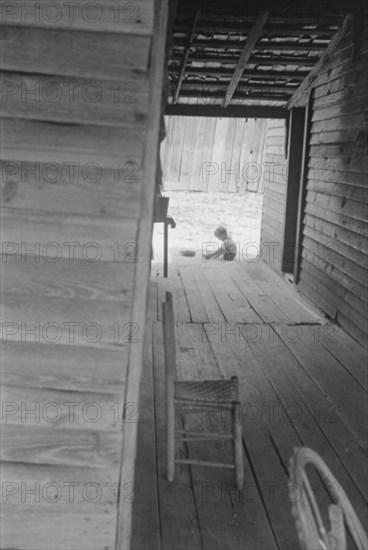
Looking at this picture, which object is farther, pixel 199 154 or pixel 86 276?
pixel 199 154

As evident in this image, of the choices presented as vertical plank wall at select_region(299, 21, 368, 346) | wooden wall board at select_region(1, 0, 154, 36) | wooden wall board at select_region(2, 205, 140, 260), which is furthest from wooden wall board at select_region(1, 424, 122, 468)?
vertical plank wall at select_region(299, 21, 368, 346)

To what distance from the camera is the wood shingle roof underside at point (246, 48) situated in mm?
5332

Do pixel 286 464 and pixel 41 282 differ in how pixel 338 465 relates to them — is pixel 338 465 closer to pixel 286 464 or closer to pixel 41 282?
pixel 286 464

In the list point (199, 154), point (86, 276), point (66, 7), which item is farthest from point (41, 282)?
point (199, 154)

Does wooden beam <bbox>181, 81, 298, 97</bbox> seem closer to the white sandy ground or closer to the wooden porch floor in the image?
the wooden porch floor

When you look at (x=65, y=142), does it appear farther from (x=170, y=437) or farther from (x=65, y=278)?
(x=170, y=437)

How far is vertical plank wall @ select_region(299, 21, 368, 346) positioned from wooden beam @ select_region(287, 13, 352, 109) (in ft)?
0.19

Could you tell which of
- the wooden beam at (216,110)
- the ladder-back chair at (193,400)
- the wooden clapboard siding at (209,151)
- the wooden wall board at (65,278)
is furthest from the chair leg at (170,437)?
the wooden clapboard siding at (209,151)

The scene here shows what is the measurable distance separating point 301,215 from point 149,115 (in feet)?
19.2

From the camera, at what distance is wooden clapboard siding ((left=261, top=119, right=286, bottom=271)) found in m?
8.56

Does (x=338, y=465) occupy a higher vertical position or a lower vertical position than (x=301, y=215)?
lower

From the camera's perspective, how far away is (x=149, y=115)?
75.0 inches

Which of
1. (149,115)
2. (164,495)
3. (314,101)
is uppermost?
(314,101)

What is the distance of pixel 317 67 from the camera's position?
675 cm
